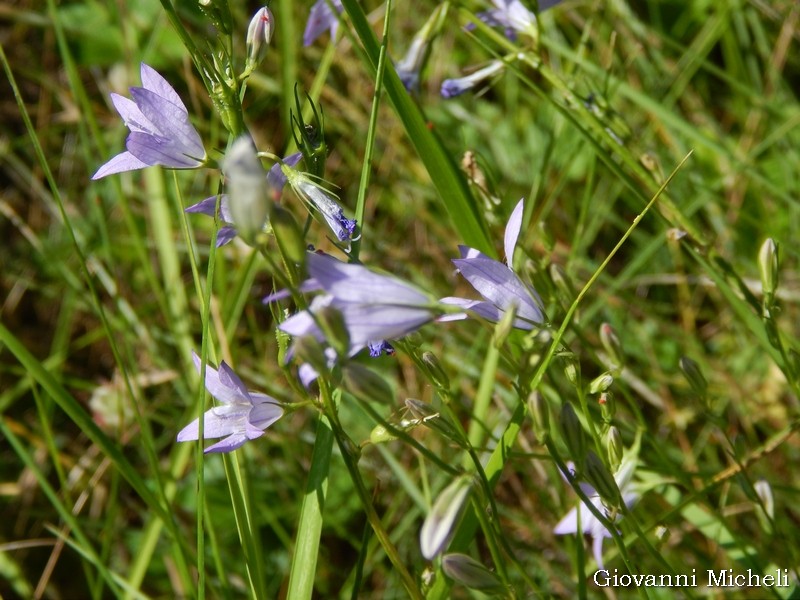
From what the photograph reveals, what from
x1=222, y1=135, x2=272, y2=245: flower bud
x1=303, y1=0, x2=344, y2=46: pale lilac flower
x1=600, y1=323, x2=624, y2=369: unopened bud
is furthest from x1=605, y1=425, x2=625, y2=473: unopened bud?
x1=303, y1=0, x2=344, y2=46: pale lilac flower

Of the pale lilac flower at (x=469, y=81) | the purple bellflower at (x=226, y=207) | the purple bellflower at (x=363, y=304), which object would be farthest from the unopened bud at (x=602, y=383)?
the pale lilac flower at (x=469, y=81)

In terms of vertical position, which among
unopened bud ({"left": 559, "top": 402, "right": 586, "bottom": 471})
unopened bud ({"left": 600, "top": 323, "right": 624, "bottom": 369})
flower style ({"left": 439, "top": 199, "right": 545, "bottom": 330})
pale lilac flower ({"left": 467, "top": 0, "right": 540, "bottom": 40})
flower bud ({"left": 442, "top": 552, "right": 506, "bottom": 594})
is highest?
pale lilac flower ({"left": 467, "top": 0, "right": 540, "bottom": 40})

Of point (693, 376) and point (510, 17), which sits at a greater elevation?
point (510, 17)

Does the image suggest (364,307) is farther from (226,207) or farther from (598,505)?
(598,505)

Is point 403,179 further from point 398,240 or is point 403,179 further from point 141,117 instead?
point 141,117

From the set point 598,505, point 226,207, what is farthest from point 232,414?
point 598,505

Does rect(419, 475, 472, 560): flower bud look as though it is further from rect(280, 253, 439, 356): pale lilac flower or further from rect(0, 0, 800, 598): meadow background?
rect(0, 0, 800, 598): meadow background
